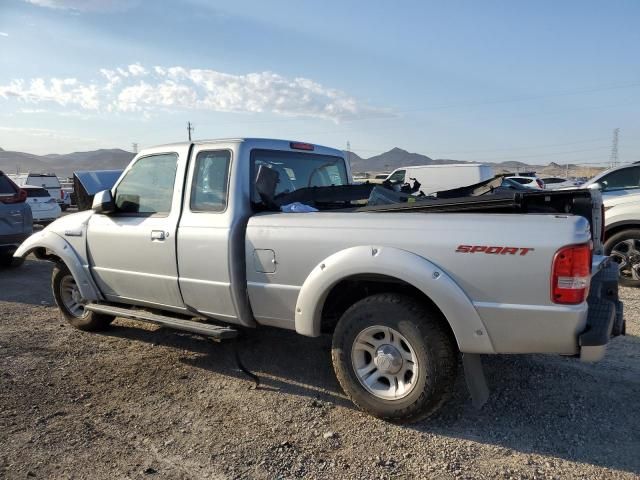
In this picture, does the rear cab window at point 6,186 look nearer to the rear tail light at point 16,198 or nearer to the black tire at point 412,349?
the rear tail light at point 16,198

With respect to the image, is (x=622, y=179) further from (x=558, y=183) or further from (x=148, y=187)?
(x=558, y=183)

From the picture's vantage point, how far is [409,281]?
3115 mm

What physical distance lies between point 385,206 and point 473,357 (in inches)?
45.4

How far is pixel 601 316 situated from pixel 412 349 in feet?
3.70

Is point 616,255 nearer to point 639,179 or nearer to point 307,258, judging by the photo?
point 639,179

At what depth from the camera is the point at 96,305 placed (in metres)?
4.95

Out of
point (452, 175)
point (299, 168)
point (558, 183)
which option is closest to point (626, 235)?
point (299, 168)

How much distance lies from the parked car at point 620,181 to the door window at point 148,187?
21.1ft

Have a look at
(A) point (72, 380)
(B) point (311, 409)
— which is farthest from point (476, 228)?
(A) point (72, 380)

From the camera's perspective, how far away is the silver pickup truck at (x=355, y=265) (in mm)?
2873

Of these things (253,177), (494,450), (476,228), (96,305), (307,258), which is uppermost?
(253,177)

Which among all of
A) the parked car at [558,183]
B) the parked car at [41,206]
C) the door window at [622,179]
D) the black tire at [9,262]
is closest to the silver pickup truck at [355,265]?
the door window at [622,179]

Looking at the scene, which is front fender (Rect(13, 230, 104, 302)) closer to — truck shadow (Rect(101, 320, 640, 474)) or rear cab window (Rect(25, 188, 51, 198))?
truck shadow (Rect(101, 320, 640, 474))

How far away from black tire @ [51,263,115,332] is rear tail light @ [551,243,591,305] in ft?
14.1
